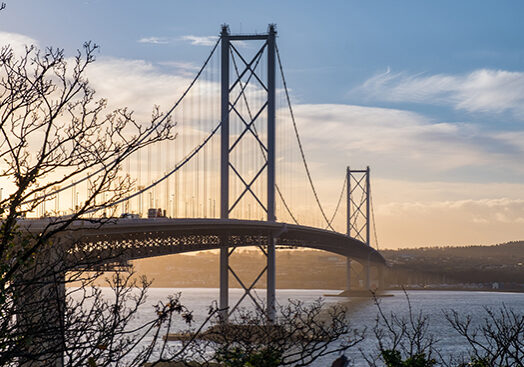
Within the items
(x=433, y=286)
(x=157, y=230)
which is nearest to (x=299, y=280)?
(x=433, y=286)

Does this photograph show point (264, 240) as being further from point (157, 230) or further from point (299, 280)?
point (299, 280)

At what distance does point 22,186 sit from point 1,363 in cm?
148

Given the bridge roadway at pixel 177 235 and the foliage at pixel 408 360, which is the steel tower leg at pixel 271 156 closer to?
the bridge roadway at pixel 177 235

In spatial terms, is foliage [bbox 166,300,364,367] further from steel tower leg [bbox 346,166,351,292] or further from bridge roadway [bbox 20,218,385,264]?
steel tower leg [bbox 346,166,351,292]

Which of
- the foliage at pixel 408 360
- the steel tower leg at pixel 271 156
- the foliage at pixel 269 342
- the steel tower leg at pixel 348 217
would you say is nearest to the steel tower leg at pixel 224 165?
the steel tower leg at pixel 271 156

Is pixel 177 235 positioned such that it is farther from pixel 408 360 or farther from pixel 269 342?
pixel 269 342

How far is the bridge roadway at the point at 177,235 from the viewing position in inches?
1150

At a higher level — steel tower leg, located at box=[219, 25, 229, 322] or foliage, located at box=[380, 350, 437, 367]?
steel tower leg, located at box=[219, 25, 229, 322]

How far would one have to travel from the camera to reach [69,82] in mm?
8344

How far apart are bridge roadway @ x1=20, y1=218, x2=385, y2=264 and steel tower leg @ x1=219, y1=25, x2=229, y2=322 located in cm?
109

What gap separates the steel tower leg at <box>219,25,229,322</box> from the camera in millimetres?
47125

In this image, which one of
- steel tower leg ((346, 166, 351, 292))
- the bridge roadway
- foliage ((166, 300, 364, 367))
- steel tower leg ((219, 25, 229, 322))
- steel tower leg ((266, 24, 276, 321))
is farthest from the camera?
steel tower leg ((346, 166, 351, 292))

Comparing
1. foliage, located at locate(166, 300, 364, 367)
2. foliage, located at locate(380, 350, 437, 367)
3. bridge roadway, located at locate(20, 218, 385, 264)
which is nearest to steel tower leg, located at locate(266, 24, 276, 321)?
bridge roadway, located at locate(20, 218, 385, 264)

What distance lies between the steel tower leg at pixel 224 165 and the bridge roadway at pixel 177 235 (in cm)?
109
